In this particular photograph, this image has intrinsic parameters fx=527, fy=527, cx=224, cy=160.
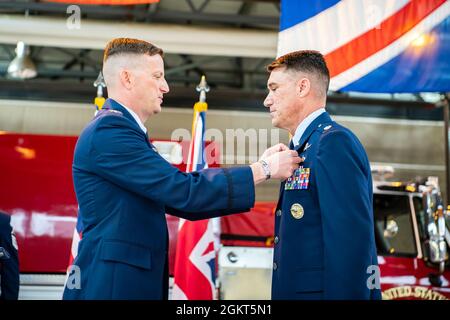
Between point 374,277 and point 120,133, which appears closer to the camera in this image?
point 120,133

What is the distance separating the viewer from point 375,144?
13430mm

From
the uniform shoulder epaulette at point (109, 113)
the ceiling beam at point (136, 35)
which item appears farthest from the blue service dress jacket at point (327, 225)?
the ceiling beam at point (136, 35)

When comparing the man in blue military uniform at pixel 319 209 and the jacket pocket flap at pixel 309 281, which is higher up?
the man in blue military uniform at pixel 319 209

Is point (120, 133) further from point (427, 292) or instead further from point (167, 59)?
point (167, 59)

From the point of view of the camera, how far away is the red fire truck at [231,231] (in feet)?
15.2

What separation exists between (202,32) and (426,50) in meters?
3.82

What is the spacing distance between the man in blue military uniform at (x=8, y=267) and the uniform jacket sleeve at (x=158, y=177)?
2122mm

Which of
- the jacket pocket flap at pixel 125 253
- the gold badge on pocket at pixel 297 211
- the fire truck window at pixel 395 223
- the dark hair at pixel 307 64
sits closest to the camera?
the jacket pocket flap at pixel 125 253

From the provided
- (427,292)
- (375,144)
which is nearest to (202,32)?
(427,292)

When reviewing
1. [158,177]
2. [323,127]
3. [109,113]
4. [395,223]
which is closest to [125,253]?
[158,177]

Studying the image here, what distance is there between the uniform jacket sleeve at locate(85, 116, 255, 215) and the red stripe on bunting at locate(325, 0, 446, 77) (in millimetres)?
2042

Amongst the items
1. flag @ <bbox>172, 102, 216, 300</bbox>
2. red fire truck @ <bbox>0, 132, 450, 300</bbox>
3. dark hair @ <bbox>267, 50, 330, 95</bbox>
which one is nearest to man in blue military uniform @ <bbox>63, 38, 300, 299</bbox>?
dark hair @ <bbox>267, 50, 330, 95</bbox>

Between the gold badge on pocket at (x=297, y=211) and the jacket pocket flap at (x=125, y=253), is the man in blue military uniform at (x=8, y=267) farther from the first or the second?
the gold badge on pocket at (x=297, y=211)

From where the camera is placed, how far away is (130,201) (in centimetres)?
208
